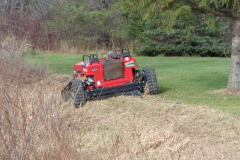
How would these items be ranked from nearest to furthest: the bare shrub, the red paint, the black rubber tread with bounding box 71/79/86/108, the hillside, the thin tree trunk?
the bare shrub
the hillside
the black rubber tread with bounding box 71/79/86/108
the red paint
the thin tree trunk

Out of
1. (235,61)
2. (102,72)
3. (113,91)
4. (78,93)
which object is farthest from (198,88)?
(78,93)

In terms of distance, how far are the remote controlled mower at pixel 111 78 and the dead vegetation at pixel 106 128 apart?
26 cm

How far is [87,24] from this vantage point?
29.0 meters

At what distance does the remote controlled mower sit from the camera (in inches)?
379

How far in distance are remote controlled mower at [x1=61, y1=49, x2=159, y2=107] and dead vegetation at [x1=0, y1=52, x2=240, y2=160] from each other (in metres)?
0.26

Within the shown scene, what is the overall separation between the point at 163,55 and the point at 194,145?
20.4 meters

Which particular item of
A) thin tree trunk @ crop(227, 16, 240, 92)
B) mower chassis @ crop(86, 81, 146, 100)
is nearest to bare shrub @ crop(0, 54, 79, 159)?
mower chassis @ crop(86, 81, 146, 100)

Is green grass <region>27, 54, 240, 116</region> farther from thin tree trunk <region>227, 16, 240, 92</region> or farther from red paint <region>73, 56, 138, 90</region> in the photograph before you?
red paint <region>73, 56, 138, 90</region>

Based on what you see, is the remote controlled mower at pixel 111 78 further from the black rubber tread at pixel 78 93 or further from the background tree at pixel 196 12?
the background tree at pixel 196 12

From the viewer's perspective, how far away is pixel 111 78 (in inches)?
392

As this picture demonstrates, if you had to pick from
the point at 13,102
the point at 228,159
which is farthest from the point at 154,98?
the point at 13,102

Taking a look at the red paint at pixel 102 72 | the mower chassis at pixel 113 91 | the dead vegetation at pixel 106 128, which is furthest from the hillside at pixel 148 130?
the red paint at pixel 102 72

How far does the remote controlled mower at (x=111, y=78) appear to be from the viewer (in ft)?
31.6

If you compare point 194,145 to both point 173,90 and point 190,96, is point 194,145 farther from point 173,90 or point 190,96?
point 173,90
